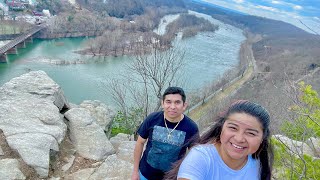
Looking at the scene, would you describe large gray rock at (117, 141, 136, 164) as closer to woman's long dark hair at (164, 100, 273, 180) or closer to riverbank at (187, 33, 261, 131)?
woman's long dark hair at (164, 100, 273, 180)

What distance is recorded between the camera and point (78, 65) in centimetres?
2155

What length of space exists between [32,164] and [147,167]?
1.88 metres

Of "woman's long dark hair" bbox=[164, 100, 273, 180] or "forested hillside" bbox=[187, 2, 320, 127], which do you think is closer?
"woman's long dark hair" bbox=[164, 100, 273, 180]

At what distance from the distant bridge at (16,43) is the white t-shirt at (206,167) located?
2426 cm

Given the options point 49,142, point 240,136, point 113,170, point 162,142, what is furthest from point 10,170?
point 240,136

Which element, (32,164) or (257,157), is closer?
(257,157)

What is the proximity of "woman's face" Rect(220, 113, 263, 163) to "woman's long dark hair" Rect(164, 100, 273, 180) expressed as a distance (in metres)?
0.02

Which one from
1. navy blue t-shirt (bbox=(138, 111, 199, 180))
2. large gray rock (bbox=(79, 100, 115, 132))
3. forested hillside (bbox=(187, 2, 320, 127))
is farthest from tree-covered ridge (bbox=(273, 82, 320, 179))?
forested hillside (bbox=(187, 2, 320, 127))

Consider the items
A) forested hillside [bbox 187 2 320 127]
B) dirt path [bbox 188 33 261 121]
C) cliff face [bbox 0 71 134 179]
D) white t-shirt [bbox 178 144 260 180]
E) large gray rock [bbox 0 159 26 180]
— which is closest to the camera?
white t-shirt [bbox 178 144 260 180]

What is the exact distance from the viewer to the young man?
203 cm

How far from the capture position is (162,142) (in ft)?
6.69

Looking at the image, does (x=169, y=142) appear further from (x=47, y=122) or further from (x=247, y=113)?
(x=47, y=122)

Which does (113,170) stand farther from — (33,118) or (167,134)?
(167,134)

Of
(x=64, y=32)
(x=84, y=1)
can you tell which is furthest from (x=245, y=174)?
(x=84, y=1)
